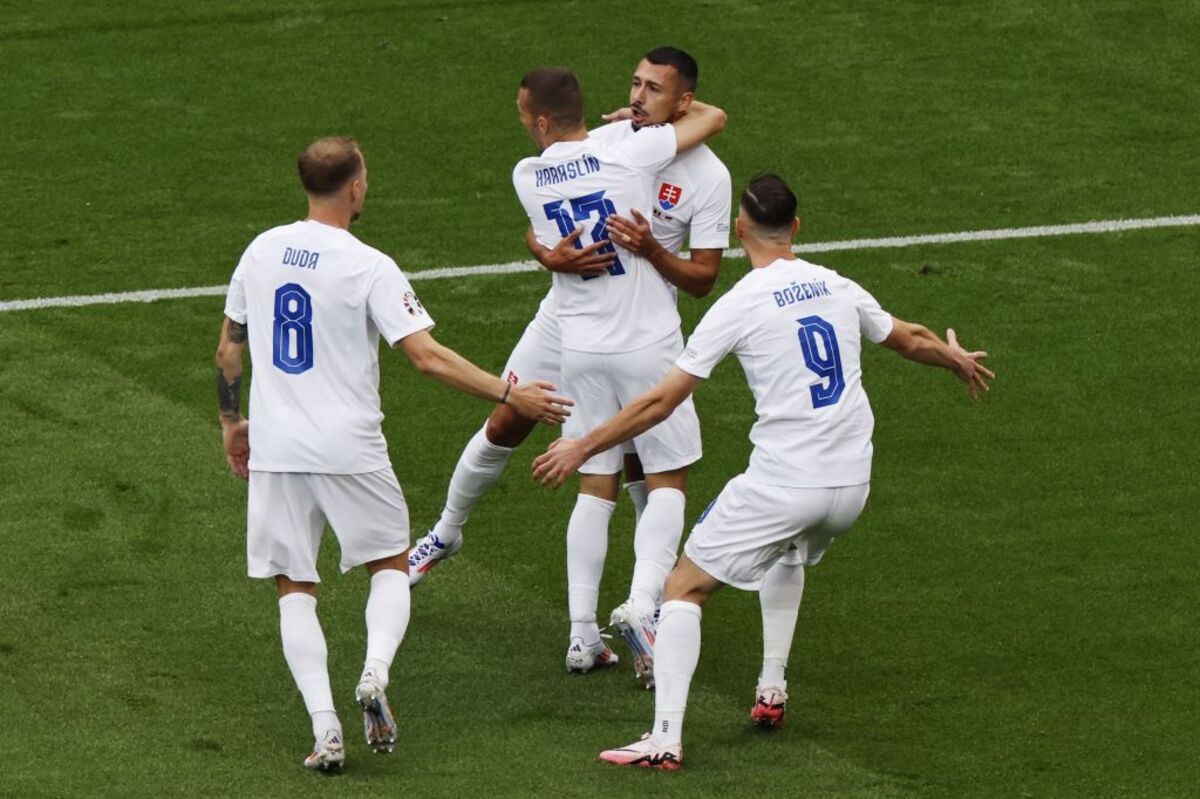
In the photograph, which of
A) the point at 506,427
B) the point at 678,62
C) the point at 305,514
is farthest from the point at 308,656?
the point at 678,62

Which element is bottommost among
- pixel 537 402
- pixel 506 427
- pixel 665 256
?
pixel 506 427

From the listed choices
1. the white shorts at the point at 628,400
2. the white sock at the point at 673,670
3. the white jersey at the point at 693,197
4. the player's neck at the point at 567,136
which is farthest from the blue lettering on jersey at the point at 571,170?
the white sock at the point at 673,670

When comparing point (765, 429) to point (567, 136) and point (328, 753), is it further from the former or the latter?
point (328, 753)

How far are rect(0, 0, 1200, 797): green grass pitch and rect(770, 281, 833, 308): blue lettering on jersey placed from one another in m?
1.60

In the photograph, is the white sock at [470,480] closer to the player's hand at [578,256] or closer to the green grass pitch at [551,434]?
the green grass pitch at [551,434]

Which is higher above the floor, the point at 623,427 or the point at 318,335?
the point at 318,335

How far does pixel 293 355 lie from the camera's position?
750 cm

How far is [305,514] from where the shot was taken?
765 centimetres

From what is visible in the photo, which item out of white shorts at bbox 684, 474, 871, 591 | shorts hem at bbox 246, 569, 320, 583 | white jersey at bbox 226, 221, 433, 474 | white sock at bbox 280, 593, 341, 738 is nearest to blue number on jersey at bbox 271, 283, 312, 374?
white jersey at bbox 226, 221, 433, 474

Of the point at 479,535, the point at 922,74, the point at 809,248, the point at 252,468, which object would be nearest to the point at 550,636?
the point at 479,535

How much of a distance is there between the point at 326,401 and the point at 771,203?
168 cm

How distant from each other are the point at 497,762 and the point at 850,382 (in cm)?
180

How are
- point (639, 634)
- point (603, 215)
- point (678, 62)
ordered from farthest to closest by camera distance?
point (678, 62) < point (603, 215) < point (639, 634)

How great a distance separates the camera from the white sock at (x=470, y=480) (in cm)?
915
